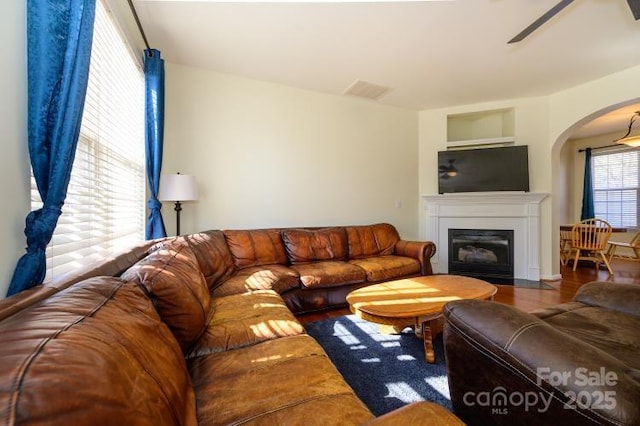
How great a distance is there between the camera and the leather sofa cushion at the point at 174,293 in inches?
42.9

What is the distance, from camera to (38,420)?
361mm

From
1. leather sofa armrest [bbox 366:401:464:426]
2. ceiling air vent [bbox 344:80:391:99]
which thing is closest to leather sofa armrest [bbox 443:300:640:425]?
leather sofa armrest [bbox 366:401:464:426]

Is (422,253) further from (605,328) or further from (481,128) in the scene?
(481,128)

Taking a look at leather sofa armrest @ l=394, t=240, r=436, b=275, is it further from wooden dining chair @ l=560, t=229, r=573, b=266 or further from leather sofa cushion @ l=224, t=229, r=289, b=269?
wooden dining chair @ l=560, t=229, r=573, b=266

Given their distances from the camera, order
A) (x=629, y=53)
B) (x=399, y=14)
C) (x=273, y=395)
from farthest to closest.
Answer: (x=629, y=53) < (x=399, y=14) < (x=273, y=395)

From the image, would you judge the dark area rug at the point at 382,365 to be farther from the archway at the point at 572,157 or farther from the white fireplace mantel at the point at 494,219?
the archway at the point at 572,157

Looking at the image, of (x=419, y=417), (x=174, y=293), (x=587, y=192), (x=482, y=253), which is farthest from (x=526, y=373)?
(x=587, y=192)

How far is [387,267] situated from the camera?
288 cm

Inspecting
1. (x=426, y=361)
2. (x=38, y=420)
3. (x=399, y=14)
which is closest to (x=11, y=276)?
(x=38, y=420)

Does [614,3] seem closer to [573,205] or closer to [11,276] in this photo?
[11,276]

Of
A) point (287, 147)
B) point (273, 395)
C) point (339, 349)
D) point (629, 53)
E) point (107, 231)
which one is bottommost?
point (339, 349)

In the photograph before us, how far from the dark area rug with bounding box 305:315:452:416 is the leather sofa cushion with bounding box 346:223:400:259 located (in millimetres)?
1115

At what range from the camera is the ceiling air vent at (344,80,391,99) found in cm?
335

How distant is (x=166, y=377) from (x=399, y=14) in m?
2.71
